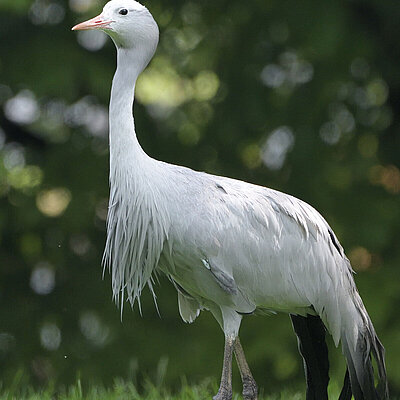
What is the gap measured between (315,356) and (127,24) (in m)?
1.86

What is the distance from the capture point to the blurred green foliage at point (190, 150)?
7660 mm

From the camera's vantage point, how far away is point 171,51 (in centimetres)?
853

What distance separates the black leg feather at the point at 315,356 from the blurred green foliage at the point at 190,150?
241 centimetres

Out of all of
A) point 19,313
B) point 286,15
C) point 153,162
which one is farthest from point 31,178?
point 153,162

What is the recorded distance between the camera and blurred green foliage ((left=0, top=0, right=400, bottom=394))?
302 inches

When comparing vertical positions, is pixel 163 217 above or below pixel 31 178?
above

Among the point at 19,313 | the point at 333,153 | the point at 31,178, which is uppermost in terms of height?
the point at 333,153

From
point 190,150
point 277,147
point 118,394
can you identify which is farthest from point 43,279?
point 118,394

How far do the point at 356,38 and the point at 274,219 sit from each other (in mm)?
3271

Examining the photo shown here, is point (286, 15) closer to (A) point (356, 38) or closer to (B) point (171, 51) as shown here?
(A) point (356, 38)

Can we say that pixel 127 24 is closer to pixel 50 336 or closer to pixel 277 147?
pixel 277 147

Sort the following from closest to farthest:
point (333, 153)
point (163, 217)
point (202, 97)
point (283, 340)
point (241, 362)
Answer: point (163, 217)
point (241, 362)
point (283, 340)
point (333, 153)
point (202, 97)

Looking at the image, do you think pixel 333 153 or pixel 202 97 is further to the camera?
pixel 202 97

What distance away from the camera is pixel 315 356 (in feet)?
16.6
